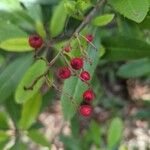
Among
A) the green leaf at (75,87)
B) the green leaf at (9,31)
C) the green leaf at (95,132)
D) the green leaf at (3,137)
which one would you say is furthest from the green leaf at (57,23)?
the green leaf at (95,132)

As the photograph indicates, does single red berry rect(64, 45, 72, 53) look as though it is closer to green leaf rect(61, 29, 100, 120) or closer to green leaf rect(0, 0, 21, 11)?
A: green leaf rect(61, 29, 100, 120)

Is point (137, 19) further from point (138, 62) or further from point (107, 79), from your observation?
point (107, 79)

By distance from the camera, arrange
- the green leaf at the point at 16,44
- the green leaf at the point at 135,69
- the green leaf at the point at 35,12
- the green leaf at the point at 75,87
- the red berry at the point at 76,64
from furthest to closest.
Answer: the green leaf at the point at 135,69
the green leaf at the point at 35,12
the green leaf at the point at 16,44
the green leaf at the point at 75,87
the red berry at the point at 76,64

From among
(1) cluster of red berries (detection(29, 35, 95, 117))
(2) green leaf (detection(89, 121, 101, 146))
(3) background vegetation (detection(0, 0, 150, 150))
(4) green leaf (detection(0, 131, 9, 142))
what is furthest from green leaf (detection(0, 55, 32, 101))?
(2) green leaf (detection(89, 121, 101, 146))

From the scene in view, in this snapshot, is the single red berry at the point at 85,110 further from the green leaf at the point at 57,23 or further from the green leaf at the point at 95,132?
the green leaf at the point at 95,132

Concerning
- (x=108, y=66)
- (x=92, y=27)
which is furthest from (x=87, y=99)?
(x=108, y=66)
